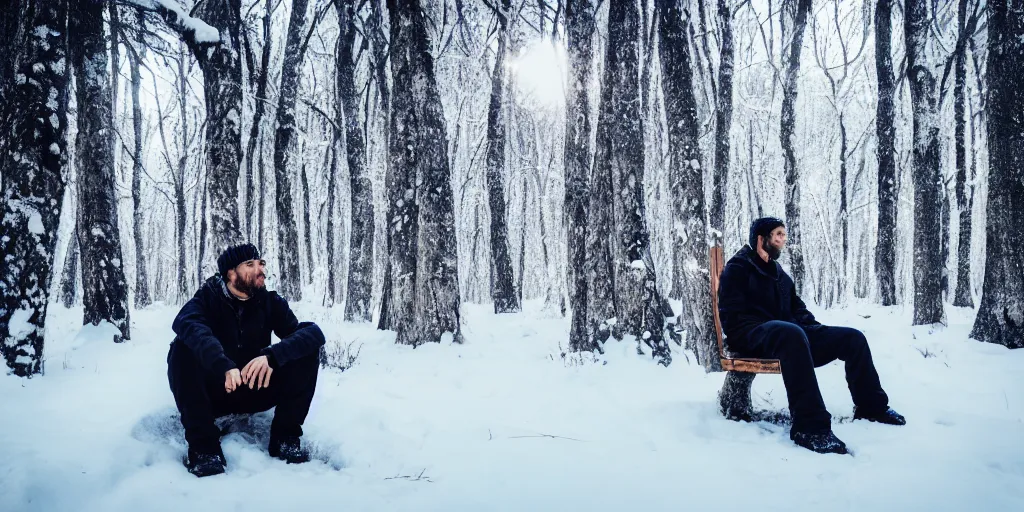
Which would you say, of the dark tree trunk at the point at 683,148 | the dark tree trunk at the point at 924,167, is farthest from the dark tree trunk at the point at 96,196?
the dark tree trunk at the point at 924,167

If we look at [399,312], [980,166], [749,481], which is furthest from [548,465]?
[980,166]

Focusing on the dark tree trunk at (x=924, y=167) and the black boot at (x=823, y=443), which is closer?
the black boot at (x=823, y=443)

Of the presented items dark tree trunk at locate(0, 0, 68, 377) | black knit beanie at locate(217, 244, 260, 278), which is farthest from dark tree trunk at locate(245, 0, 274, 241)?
black knit beanie at locate(217, 244, 260, 278)

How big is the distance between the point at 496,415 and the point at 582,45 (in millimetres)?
4797

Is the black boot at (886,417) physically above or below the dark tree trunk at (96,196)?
below

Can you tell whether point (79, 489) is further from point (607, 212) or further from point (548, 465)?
point (607, 212)

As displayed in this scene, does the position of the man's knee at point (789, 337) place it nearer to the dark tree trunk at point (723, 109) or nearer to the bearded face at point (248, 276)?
the bearded face at point (248, 276)

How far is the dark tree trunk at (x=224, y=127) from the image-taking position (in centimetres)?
602

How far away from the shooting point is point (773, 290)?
3838mm

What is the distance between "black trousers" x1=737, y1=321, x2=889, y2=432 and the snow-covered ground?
0.20 meters

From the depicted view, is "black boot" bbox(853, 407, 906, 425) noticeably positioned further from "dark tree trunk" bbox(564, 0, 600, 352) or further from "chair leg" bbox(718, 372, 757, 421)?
"dark tree trunk" bbox(564, 0, 600, 352)

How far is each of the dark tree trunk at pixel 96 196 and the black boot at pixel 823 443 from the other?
7974 millimetres

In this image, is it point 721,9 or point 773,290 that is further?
point 721,9

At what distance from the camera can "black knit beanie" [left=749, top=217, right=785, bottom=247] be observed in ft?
12.5
